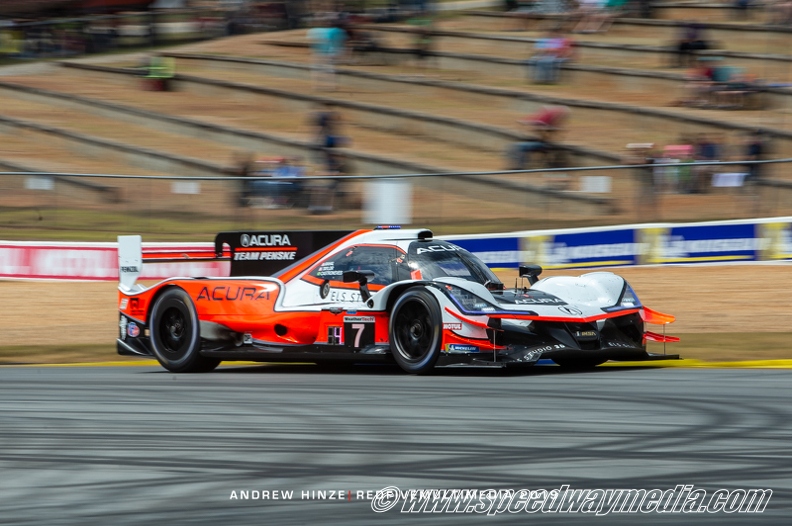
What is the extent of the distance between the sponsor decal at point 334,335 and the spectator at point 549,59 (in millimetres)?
21385

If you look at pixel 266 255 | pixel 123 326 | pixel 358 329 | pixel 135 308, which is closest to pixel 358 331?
pixel 358 329

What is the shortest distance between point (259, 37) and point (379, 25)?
14.4 feet

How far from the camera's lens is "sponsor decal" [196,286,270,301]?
1055 centimetres

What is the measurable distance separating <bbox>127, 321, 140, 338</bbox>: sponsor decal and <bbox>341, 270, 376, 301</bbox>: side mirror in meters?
2.46

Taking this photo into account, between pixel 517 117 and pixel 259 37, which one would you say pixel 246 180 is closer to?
pixel 517 117

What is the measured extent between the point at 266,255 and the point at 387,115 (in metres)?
18.6

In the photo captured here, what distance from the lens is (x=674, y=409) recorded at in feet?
23.9

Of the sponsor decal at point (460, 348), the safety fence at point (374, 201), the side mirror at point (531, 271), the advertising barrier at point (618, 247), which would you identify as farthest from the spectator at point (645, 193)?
the sponsor decal at point (460, 348)

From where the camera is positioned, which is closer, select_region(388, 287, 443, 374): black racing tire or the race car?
the race car

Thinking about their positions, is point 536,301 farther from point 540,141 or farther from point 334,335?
point 540,141

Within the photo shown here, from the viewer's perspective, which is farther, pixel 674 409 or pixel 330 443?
pixel 674 409

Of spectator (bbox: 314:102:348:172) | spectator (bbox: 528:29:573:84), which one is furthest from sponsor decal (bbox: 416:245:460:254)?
spectator (bbox: 528:29:573:84)

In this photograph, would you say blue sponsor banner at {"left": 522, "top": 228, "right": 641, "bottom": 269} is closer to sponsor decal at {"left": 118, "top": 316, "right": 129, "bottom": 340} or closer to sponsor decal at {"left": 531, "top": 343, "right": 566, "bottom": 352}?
sponsor decal at {"left": 118, "top": 316, "right": 129, "bottom": 340}

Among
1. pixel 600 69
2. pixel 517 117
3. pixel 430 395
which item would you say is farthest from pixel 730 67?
pixel 430 395
